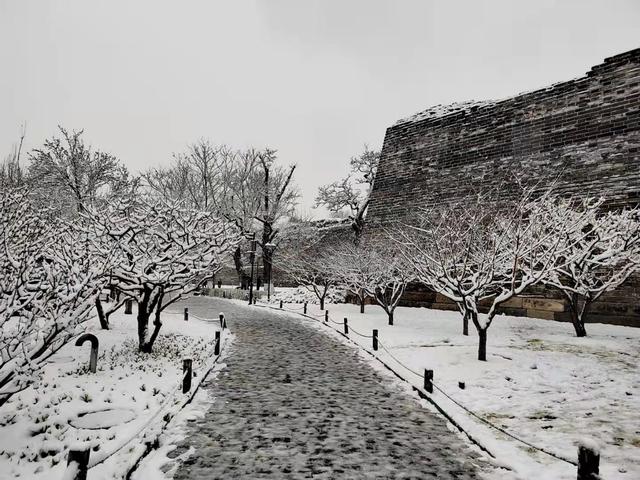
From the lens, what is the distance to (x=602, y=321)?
15.2m

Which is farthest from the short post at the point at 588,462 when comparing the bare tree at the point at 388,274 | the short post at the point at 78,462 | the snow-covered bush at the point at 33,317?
the bare tree at the point at 388,274

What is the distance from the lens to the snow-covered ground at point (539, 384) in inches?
199

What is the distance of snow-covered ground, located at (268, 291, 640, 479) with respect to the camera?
5.06 meters

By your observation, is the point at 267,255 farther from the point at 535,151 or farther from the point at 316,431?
the point at 316,431

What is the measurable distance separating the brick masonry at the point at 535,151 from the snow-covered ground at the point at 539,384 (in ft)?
14.1

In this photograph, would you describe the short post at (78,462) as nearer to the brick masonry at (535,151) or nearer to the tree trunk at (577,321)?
the tree trunk at (577,321)

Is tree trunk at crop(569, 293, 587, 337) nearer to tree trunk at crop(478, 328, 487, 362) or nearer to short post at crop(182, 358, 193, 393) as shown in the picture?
tree trunk at crop(478, 328, 487, 362)

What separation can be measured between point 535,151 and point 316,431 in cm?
1798

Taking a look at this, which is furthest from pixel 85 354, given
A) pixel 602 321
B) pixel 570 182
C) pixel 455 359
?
pixel 570 182

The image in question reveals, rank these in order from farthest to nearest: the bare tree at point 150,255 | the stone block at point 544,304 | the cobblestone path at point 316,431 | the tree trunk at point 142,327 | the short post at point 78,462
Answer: the stone block at point 544,304
the tree trunk at point 142,327
the bare tree at point 150,255
the cobblestone path at point 316,431
the short post at point 78,462

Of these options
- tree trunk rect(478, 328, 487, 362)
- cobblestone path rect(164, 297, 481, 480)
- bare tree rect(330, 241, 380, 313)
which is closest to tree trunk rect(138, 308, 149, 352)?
cobblestone path rect(164, 297, 481, 480)

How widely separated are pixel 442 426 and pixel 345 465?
211 cm

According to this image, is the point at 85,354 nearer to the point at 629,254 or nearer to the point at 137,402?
the point at 137,402

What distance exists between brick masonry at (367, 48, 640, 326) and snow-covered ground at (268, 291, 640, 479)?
4.30 meters
